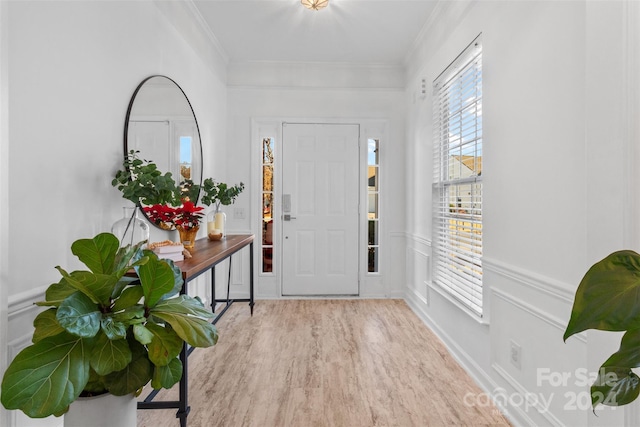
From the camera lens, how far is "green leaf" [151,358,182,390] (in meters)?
1.17

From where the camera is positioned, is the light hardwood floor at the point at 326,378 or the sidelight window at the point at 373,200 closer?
the light hardwood floor at the point at 326,378

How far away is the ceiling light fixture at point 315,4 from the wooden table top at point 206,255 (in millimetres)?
1993

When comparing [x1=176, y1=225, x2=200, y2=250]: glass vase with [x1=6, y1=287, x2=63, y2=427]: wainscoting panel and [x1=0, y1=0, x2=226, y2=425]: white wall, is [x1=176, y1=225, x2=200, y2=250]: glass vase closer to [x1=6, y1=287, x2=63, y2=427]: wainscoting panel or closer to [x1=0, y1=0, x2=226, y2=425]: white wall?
[x1=0, y1=0, x2=226, y2=425]: white wall

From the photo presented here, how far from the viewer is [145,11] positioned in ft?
7.46

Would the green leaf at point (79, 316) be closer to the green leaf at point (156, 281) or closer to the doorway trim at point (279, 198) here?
the green leaf at point (156, 281)

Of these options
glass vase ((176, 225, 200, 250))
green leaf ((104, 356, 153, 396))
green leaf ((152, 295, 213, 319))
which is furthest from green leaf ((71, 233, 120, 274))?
glass vase ((176, 225, 200, 250))

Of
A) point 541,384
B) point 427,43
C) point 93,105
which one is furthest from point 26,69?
point 427,43

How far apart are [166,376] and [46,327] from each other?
0.39m

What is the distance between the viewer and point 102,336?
1104 millimetres

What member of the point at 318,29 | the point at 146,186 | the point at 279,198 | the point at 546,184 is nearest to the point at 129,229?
the point at 146,186

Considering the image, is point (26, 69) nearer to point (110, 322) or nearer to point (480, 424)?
point (110, 322)

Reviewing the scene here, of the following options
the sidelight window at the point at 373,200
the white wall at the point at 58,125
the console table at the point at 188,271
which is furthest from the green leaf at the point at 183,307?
the sidelight window at the point at 373,200

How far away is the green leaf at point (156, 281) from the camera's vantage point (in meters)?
1.20

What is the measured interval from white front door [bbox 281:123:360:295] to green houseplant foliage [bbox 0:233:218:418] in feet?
9.33
